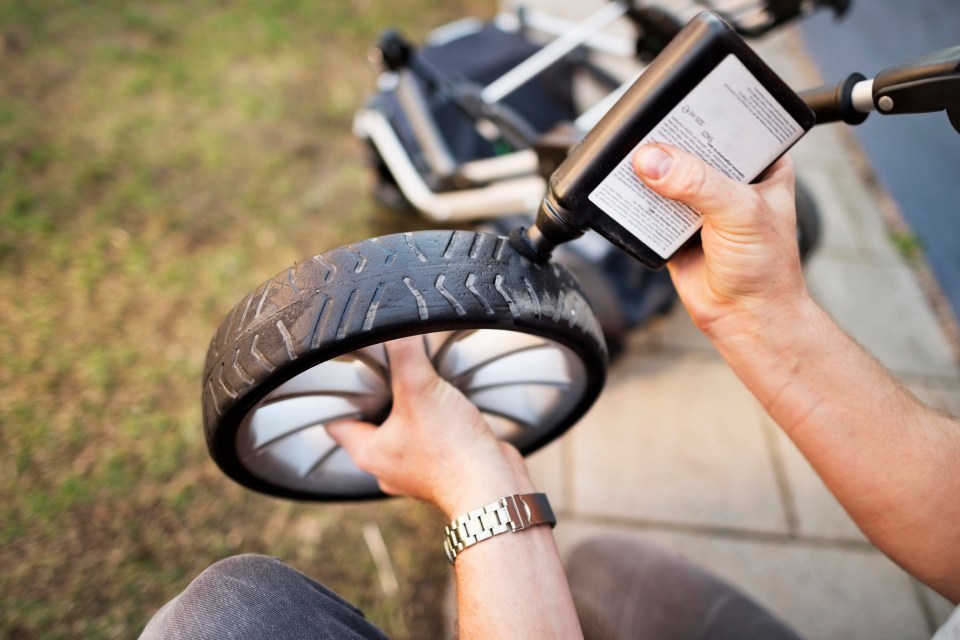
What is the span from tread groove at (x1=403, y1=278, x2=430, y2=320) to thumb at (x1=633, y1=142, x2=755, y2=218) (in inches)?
13.4

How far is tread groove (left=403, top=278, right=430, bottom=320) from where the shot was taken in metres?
0.78

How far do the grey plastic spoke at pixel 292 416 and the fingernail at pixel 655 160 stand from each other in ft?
2.10

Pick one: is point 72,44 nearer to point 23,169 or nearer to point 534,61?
point 23,169

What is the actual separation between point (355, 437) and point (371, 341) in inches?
12.7

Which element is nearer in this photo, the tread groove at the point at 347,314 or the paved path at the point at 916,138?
the tread groove at the point at 347,314

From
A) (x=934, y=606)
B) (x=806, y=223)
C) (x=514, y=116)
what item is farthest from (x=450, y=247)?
(x=934, y=606)

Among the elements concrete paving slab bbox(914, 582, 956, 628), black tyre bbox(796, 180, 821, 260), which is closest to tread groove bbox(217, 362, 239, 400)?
black tyre bbox(796, 180, 821, 260)

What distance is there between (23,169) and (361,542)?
191 cm

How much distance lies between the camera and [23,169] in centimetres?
223

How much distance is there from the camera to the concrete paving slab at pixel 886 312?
234 centimetres

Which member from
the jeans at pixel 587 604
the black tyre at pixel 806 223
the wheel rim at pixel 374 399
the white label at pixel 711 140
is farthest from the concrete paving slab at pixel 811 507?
the white label at pixel 711 140

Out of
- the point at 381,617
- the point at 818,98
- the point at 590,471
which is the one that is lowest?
the point at 381,617

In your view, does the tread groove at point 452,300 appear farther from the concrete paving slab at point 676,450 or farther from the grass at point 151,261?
the concrete paving slab at point 676,450

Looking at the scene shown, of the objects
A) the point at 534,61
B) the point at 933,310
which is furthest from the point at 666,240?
the point at 933,310
